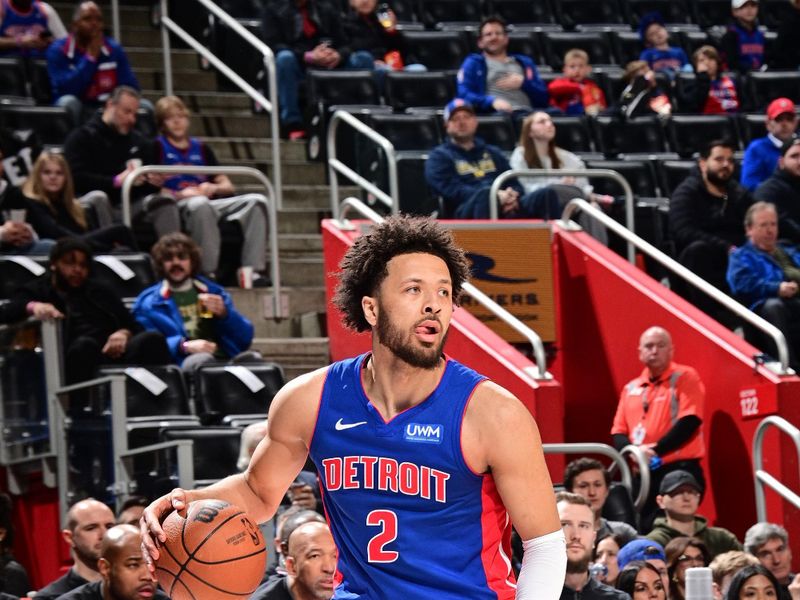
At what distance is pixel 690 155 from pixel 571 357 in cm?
292

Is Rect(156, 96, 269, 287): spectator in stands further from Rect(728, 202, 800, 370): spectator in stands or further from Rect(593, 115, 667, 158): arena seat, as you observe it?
Rect(593, 115, 667, 158): arena seat

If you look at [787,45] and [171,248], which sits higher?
[787,45]

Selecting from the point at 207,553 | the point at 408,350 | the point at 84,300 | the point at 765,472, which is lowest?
the point at 765,472

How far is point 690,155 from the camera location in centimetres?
1298

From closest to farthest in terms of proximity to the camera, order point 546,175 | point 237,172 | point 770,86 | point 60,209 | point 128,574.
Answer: point 128,574
point 60,209
point 237,172
point 546,175
point 770,86

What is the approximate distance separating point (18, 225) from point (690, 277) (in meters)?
4.00

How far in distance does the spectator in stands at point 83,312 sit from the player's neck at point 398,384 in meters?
5.02

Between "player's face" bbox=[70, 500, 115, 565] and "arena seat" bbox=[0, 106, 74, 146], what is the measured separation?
4528 mm

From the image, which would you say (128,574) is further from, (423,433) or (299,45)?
(299,45)

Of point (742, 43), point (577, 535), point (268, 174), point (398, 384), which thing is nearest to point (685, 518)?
point (577, 535)

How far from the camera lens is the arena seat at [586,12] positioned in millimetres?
15250

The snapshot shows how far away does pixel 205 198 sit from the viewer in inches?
399

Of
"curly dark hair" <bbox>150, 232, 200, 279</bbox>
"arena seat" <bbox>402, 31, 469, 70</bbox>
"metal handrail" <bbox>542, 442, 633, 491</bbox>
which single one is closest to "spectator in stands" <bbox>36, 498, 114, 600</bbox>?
"metal handrail" <bbox>542, 442, 633, 491</bbox>

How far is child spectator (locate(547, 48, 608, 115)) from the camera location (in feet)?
43.2
